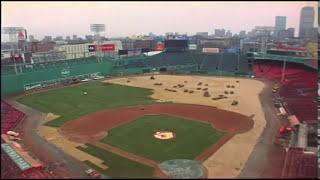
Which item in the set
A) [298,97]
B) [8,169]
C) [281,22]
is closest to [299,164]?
[8,169]

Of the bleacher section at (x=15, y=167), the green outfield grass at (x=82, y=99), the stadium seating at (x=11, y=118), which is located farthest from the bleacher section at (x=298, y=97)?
the stadium seating at (x=11, y=118)

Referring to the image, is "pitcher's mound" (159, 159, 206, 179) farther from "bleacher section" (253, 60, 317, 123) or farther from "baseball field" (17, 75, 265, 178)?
"bleacher section" (253, 60, 317, 123)

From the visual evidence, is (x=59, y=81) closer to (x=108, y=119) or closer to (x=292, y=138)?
(x=108, y=119)

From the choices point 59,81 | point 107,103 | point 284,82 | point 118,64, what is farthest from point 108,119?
point 118,64

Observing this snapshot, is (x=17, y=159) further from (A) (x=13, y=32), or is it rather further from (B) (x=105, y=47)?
(B) (x=105, y=47)

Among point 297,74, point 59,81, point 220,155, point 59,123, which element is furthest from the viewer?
point 297,74

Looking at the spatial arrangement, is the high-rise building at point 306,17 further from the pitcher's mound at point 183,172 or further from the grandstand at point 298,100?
the pitcher's mound at point 183,172
